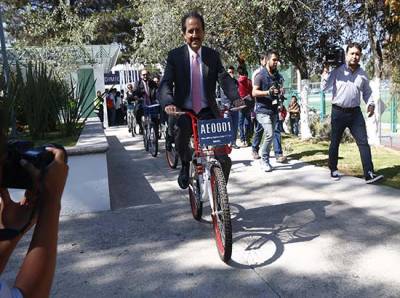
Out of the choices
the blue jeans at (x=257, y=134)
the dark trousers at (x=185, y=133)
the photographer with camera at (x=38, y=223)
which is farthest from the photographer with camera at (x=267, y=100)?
the photographer with camera at (x=38, y=223)

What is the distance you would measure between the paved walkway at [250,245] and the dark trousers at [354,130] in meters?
0.33

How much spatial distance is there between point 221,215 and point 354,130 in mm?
3059

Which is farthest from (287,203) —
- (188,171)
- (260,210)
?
(188,171)

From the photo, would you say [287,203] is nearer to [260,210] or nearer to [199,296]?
[260,210]

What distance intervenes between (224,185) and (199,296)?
0.91m

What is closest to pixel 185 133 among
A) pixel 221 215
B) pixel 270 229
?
pixel 221 215

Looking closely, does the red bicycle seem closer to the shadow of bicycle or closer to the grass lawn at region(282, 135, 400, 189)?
the shadow of bicycle

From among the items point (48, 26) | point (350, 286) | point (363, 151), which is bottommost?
point (350, 286)

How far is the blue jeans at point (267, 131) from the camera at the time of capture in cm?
711

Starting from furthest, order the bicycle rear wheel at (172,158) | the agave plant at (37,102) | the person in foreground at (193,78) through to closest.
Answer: the bicycle rear wheel at (172,158) < the agave plant at (37,102) < the person in foreground at (193,78)

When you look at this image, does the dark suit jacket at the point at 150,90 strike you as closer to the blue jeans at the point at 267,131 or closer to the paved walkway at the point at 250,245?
the blue jeans at the point at 267,131

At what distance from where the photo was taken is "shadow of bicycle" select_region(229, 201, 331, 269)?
374cm

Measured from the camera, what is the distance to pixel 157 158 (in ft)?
30.0

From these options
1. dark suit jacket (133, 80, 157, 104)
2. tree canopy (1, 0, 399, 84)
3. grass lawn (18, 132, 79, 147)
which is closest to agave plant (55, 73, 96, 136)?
grass lawn (18, 132, 79, 147)
